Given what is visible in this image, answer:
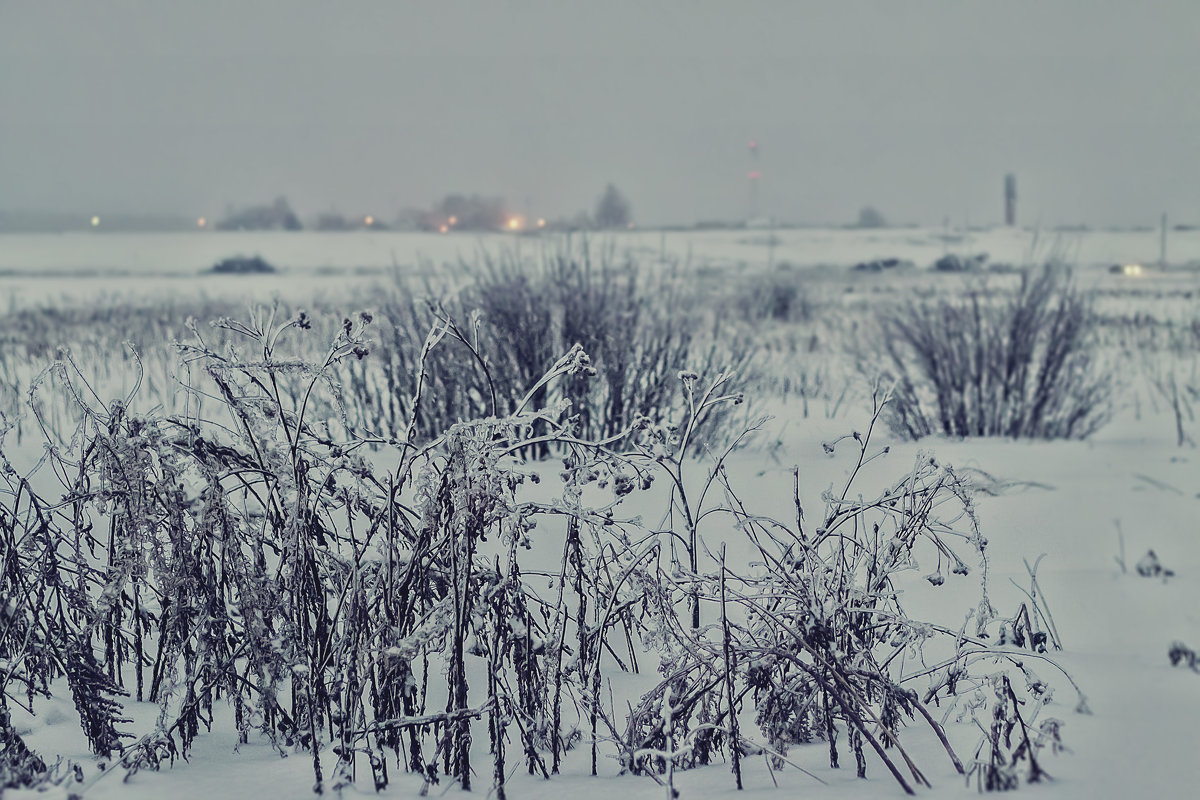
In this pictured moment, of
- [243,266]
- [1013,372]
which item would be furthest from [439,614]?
[243,266]

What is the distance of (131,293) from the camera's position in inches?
1033

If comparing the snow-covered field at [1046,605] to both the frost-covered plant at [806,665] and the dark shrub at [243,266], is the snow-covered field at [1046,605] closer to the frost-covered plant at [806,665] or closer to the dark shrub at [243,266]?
the frost-covered plant at [806,665]

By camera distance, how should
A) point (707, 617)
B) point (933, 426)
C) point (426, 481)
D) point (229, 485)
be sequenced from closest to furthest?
point (426, 481) → point (707, 617) → point (229, 485) → point (933, 426)

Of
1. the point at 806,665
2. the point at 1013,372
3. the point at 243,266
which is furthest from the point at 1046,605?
the point at 243,266

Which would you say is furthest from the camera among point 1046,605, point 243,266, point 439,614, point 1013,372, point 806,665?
point 243,266

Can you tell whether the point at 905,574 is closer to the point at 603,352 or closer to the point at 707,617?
the point at 707,617

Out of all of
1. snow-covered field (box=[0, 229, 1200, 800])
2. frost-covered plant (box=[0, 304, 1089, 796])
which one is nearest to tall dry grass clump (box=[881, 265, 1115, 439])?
snow-covered field (box=[0, 229, 1200, 800])

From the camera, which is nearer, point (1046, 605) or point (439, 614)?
point (439, 614)

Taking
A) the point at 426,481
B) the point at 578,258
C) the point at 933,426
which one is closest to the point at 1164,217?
the point at 933,426

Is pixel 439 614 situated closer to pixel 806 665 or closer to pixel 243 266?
pixel 806 665

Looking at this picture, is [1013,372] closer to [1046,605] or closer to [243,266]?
[1046,605]

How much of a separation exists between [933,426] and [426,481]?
252 inches

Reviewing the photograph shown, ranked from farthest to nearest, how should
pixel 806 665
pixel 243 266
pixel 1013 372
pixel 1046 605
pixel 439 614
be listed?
pixel 243 266 → pixel 1013 372 → pixel 1046 605 → pixel 439 614 → pixel 806 665

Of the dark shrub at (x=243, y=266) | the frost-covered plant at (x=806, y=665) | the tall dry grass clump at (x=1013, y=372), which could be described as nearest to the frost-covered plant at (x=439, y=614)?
the frost-covered plant at (x=806, y=665)
